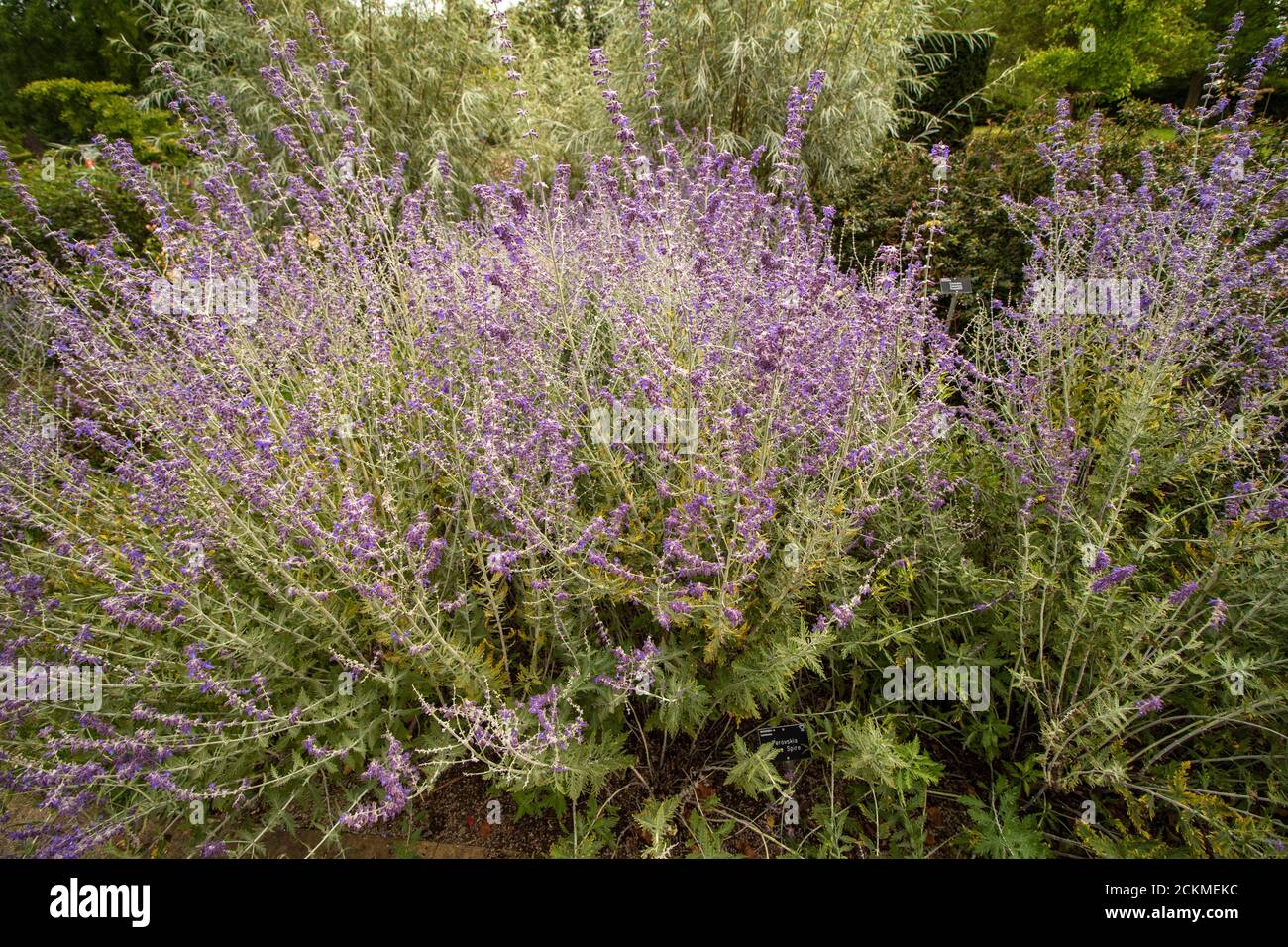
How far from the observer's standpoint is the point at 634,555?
2.39 m

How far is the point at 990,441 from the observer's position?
279cm

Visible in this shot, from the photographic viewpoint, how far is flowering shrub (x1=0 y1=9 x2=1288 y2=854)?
196 centimetres

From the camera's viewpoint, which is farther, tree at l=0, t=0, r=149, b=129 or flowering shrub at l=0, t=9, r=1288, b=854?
tree at l=0, t=0, r=149, b=129

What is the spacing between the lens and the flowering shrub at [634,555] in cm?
196

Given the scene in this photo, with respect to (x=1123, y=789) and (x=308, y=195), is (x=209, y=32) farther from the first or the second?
(x=1123, y=789)

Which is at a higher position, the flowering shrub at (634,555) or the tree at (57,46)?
the tree at (57,46)

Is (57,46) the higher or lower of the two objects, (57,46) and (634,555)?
the higher

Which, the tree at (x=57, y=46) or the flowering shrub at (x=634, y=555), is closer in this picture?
the flowering shrub at (x=634, y=555)

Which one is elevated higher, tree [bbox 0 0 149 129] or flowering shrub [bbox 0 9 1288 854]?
tree [bbox 0 0 149 129]

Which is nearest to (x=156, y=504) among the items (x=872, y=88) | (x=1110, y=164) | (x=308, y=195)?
(x=308, y=195)

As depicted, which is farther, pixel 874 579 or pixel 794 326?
pixel 874 579

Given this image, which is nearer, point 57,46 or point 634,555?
point 634,555

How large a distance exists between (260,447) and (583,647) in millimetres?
1256
